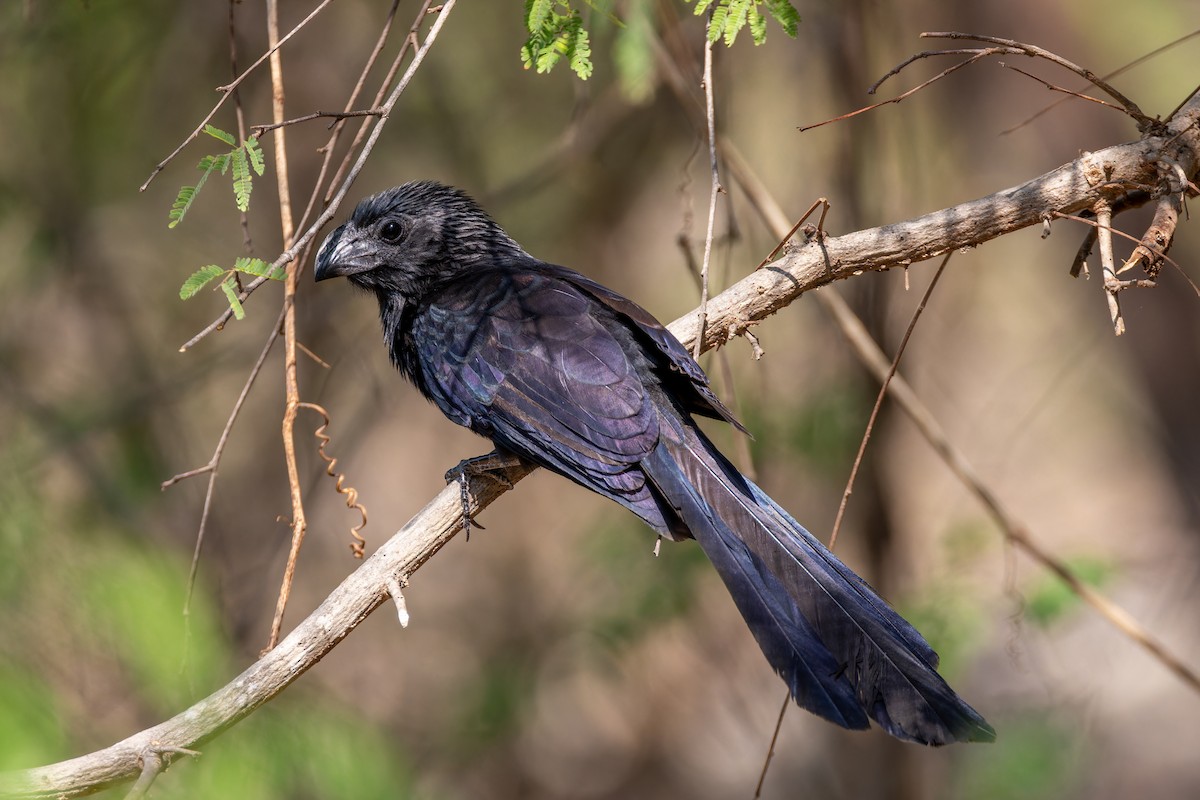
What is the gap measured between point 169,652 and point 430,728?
11.9 feet

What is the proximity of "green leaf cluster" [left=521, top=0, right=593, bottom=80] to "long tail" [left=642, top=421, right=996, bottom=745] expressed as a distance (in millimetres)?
948

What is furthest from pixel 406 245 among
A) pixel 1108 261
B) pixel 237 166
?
pixel 1108 261

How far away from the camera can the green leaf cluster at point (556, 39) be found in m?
2.57

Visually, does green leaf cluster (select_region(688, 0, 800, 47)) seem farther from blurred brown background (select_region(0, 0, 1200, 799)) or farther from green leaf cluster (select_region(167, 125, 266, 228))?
blurred brown background (select_region(0, 0, 1200, 799))

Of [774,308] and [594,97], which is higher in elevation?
[594,97]

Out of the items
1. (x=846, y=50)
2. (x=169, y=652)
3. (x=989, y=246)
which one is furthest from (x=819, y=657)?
(x=989, y=246)

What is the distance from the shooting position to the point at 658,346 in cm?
279

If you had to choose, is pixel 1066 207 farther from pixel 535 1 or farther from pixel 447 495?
pixel 447 495

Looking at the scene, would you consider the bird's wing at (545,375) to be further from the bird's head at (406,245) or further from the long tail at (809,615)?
the bird's head at (406,245)

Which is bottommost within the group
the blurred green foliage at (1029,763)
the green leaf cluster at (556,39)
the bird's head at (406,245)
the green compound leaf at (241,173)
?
the blurred green foliage at (1029,763)

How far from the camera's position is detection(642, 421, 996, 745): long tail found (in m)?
2.20

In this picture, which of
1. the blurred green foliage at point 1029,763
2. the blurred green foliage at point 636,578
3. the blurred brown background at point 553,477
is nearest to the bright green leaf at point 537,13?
the blurred brown background at point 553,477

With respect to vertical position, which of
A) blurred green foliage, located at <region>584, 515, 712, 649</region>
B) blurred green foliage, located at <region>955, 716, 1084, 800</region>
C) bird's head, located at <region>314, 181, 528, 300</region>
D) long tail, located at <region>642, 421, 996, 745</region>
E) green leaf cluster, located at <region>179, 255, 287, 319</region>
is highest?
bird's head, located at <region>314, 181, 528, 300</region>

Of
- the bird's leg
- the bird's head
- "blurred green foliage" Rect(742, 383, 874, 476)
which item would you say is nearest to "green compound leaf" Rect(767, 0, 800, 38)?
the bird's leg
